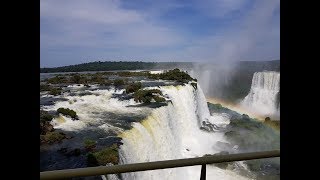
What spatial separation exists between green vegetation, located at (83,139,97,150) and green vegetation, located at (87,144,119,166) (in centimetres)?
16

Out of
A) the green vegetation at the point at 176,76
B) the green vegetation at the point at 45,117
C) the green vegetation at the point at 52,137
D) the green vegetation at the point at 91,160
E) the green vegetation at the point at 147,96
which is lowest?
the green vegetation at the point at 91,160

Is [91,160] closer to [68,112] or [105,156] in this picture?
[105,156]

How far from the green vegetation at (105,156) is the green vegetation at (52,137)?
2.83 feet

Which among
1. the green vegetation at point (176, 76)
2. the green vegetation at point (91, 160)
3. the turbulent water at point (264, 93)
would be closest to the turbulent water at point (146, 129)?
the green vegetation at point (91, 160)

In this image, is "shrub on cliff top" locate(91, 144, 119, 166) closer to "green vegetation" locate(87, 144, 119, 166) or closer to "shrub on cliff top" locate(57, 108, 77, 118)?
"green vegetation" locate(87, 144, 119, 166)

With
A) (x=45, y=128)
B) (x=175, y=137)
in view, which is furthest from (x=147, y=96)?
(x=45, y=128)

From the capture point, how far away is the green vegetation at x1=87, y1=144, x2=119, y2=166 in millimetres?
6262

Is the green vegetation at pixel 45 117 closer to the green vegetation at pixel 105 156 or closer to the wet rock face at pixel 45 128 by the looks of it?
the wet rock face at pixel 45 128

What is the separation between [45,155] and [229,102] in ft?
64.2

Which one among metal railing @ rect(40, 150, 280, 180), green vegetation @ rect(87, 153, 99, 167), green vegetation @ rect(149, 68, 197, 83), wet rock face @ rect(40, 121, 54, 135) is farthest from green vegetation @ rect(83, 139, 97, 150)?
green vegetation @ rect(149, 68, 197, 83)

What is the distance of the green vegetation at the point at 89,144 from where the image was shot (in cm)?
699

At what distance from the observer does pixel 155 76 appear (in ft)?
62.8

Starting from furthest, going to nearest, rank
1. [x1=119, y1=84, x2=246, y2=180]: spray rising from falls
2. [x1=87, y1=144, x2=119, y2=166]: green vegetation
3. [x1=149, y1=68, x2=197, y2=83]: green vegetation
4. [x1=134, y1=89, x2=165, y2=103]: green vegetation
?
[x1=149, y1=68, x2=197, y2=83]: green vegetation, [x1=134, y1=89, x2=165, y2=103]: green vegetation, [x1=119, y1=84, x2=246, y2=180]: spray rising from falls, [x1=87, y1=144, x2=119, y2=166]: green vegetation
